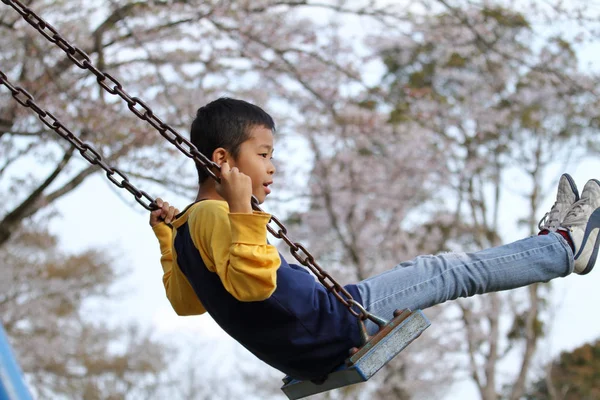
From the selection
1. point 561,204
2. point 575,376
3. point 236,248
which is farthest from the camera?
point 575,376

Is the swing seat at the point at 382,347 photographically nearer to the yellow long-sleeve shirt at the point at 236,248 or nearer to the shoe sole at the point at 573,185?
the yellow long-sleeve shirt at the point at 236,248

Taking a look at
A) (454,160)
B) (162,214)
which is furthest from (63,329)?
(162,214)

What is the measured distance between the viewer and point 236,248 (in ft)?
7.09

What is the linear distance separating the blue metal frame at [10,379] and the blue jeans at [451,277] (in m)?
1.28

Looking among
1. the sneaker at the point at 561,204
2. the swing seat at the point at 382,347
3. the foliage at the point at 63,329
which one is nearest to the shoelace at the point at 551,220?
the sneaker at the point at 561,204

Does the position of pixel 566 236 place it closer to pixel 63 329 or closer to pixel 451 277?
pixel 451 277

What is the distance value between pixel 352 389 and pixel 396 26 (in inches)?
233

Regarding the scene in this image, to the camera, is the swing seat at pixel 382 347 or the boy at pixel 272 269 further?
the swing seat at pixel 382 347

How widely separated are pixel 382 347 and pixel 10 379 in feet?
3.90

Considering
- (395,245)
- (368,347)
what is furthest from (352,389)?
(368,347)

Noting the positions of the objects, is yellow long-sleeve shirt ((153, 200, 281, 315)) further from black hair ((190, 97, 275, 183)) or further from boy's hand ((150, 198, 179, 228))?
boy's hand ((150, 198, 179, 228))

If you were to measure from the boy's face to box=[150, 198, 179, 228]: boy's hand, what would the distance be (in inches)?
17.8

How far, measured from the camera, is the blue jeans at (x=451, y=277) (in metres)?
2.50

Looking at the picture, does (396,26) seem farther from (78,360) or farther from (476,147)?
(78,360)
